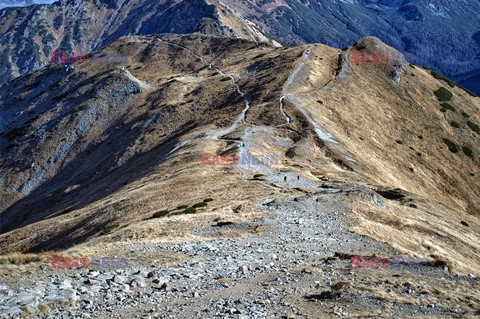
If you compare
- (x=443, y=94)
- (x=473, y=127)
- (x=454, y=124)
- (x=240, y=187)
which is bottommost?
(x=473, y=127)

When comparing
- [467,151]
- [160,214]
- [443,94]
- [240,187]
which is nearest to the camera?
[160,214]

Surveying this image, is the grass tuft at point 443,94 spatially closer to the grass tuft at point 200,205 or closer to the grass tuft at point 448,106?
the grass tuft at point 448,106

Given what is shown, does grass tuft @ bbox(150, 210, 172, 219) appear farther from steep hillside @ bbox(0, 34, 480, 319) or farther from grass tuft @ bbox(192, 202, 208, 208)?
grass tuft @ bbox(192, 202, 208, 208)

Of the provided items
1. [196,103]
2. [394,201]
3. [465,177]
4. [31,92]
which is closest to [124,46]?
[31,92]

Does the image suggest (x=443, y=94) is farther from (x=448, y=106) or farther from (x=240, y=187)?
(x=240, y=187)

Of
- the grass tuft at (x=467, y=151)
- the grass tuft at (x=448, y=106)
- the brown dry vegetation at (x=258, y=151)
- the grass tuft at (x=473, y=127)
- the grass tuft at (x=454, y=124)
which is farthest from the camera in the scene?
the grass tuft at (x=448, y=106)

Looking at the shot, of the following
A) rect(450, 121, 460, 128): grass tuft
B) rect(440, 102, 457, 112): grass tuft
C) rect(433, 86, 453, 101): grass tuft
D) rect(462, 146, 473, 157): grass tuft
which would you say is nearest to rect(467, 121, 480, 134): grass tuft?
rect(450, 121, 460, 128): grass tuft

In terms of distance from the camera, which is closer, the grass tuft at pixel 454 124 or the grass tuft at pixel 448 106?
the grass tuft at pixel 454 124

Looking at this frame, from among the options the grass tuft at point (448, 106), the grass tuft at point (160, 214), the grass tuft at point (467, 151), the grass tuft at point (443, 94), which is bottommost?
the grass tuft at point (467, 151)

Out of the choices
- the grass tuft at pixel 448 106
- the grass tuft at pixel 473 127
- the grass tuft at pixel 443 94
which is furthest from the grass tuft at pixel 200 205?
the grass tuft at pixel 443 94

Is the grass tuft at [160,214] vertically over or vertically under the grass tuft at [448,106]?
over

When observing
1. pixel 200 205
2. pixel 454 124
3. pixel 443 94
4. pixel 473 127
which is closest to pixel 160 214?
pixel 200 205

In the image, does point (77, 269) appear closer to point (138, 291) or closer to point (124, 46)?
point (138, 291)

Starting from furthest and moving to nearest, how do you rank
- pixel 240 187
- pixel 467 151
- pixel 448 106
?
pixel 448 106 → pixel 467 151 → pixel 240 187
